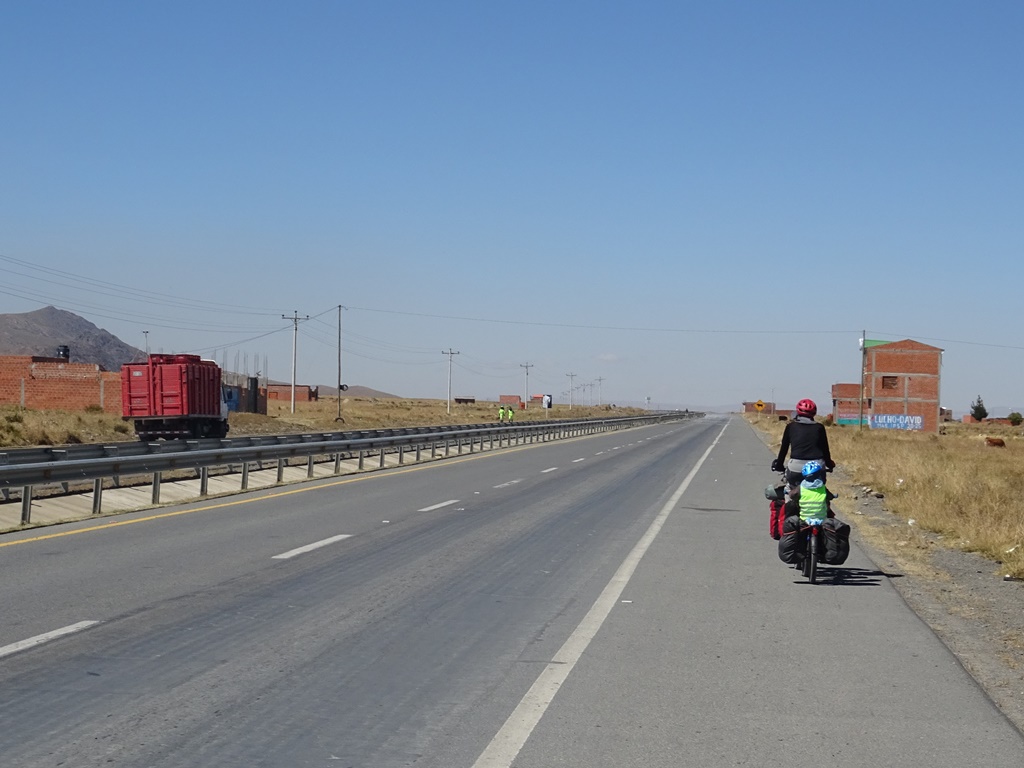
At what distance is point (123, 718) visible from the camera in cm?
625

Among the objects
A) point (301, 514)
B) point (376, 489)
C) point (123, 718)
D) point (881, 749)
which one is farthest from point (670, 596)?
point (376, 489)

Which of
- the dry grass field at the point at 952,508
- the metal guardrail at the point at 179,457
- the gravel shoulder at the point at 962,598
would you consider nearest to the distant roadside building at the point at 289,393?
the metal guardrail at the point at 179,457

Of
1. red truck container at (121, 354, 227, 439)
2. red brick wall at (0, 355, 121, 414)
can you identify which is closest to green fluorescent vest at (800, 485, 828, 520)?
red truck container at (121, 354, 227, 439)

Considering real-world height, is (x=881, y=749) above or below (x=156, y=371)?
below

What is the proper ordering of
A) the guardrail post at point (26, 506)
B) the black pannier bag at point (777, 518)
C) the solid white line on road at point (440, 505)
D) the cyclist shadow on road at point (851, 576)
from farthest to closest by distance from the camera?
the solid white line on road at point (440, 505), the guardrail post at point (26, 506), the black pannier bag at point (777, 518), the cyclist shadow on road at point (851, 576)

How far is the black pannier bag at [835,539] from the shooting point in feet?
39.0

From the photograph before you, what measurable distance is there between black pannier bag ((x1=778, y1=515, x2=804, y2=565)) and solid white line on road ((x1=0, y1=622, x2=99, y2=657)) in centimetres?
690

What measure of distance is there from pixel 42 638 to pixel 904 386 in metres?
110

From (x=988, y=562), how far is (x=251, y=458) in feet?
48.3

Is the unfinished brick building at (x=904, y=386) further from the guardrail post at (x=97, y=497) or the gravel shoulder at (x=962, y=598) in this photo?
the guardrail post at (x=97, y=497)

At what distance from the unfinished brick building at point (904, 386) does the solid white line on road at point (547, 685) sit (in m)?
103

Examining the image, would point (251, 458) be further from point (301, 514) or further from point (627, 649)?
point (627, 649)

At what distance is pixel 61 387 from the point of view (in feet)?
214

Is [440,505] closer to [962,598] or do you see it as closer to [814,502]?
[814,502]
